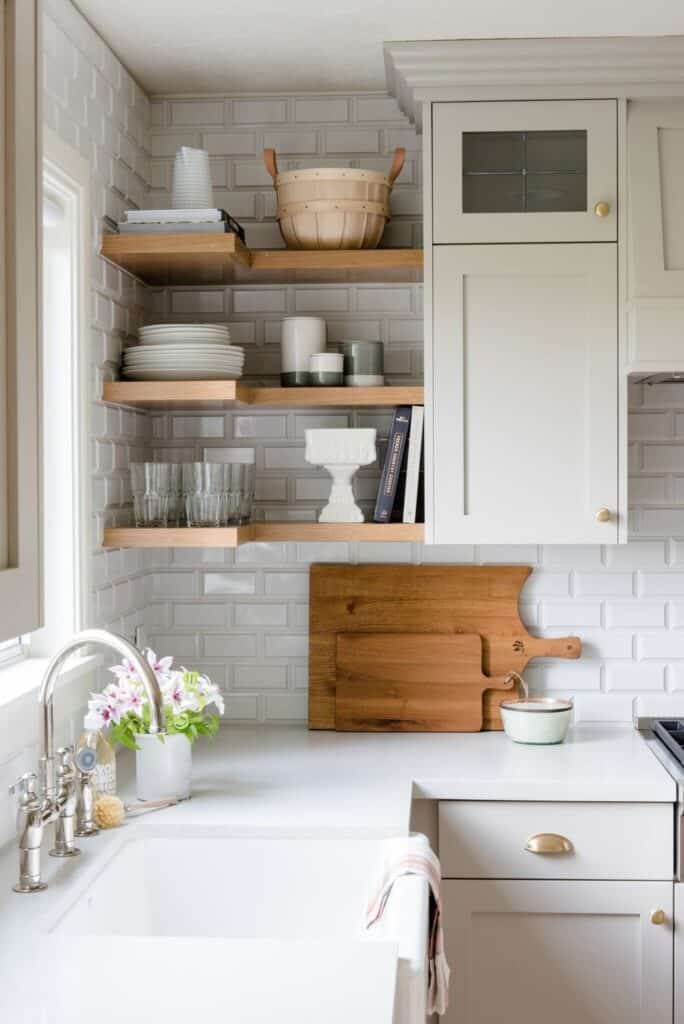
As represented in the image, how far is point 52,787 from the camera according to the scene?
6.33 feet

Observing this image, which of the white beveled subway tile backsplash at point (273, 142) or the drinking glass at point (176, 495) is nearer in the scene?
the drinking glass at point (176, 495)

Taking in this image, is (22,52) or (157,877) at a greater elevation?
(22,52)

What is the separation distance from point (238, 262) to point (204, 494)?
54 cm

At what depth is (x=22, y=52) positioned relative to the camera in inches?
31.1

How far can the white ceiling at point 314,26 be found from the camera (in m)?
2.39

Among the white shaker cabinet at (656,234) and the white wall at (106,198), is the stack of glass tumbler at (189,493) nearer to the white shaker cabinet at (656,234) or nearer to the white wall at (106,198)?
the white wall at (106,198)

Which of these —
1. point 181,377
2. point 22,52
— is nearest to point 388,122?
point 181,377

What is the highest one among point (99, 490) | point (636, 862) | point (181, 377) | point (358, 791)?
point (181, 377)

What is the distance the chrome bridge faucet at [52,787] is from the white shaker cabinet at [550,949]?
2.87 ft

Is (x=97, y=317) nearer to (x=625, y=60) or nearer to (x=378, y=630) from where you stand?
(x=378, y=630)

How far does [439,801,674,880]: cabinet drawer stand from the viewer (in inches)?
97.0

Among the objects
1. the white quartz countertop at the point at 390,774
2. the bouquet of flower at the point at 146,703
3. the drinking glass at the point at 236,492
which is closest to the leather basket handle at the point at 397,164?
the drinking glass at the point at 236,492

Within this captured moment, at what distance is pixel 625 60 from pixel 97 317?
4.23 ft

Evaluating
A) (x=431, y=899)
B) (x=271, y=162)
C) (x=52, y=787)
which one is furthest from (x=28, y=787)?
(x=271, y=162)
